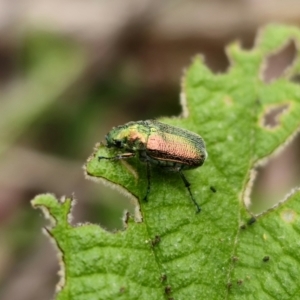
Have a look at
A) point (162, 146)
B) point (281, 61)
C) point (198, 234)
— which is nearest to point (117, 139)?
point (162, 146)

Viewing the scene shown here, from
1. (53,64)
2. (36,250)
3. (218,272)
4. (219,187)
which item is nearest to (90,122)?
(53,64)

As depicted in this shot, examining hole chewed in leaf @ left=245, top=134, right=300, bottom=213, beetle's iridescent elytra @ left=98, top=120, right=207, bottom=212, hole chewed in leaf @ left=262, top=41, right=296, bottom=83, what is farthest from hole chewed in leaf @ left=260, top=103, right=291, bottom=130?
hole chewed in leaf @ left=262, top=41, right=296, bottom=83

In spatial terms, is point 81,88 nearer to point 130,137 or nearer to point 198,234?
point 130,137

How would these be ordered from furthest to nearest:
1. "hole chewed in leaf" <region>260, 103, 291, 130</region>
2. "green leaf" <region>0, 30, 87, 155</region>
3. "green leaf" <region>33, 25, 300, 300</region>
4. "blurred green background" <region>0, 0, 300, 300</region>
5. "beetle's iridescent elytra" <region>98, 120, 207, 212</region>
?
"green leaf" <region>0, 30, 87, 155</region>
"blurred green background" <region>0, 0, 300, 300</region>
"hole chewed in leaf" <region>260, 103, 291, 130</region>
"beetle's iridescent elytra" <region>98, 120, 207, 212</region>
"green leaf" <region>33, 25, 300, 300</region>

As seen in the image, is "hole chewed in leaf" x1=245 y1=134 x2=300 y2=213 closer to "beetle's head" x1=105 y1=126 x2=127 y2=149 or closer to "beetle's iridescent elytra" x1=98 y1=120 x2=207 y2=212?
"beetle's iridescent elytra" x1=98 y1=120 x2=207 y2=212

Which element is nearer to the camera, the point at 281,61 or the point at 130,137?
the point at 130,137

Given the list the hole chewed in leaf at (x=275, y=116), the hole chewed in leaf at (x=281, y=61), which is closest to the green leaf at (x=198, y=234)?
the hole chewed in leaf at (x=275, y=116)

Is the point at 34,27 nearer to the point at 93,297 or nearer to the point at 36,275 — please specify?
the point at 36,275
